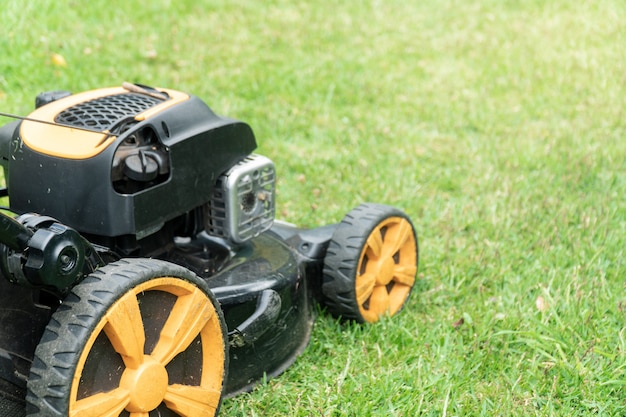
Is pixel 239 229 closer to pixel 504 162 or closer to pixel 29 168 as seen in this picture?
pixel 29 168

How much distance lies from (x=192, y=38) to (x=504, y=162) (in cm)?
194

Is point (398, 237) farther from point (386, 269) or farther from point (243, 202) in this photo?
point (243, 202)

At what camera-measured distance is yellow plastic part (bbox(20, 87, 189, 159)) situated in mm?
1738

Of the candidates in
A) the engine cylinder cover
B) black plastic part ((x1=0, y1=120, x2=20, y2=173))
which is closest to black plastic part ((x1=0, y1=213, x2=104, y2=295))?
black plastic part ((x1=0, y1=120, x2=20, y2=173))

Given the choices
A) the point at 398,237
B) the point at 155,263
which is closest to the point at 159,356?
the point at 155,263

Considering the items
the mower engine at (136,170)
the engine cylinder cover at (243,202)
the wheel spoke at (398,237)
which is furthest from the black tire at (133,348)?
the wheel spoke at (398,237)

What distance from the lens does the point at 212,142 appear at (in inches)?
77.6

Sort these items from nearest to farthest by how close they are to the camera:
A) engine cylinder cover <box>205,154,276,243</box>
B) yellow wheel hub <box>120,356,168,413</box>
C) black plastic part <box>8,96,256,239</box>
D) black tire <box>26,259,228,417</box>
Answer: black tire <box>26,259,228,417</box>, yellow wheel hub <box>120,356,168,413</box>, black plastic part <box>8,96,256,239</box>, engine cylinder cover <box>205,154,276,243</box>

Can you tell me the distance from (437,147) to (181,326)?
231 cm

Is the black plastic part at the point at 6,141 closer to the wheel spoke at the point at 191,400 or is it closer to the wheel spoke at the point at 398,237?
the wheel spoke at the point at 191,400

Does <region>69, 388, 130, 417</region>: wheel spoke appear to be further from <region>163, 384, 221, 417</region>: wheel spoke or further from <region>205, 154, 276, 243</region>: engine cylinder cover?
<region>205, 154, 276, 243</region>: engine cylinder cover

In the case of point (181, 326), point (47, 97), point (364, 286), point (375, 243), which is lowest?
point (364, 286)

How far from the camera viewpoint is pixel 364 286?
7.41ft

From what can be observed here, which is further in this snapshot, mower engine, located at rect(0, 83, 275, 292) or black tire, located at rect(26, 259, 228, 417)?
mower engine, located at rect(0, 83, 275, 292)
